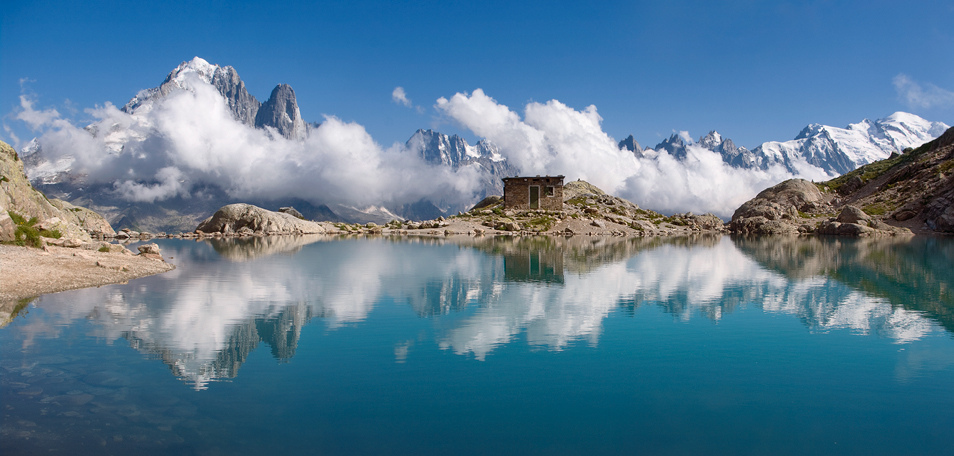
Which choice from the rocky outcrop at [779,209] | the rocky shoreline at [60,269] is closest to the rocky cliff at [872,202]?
the rocky outcrop at [779,209]

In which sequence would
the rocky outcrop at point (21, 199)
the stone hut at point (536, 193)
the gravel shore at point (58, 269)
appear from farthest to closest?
1. the stone hut at point (536, 193)
2. the rocky outcrop at point (21, 199)
3. the gravel shore at point (58, 269)

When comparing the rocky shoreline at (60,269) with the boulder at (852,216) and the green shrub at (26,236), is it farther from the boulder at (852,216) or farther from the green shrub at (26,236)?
the boulder at (852,216)

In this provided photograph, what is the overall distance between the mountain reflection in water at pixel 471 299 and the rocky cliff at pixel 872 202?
2238 inches

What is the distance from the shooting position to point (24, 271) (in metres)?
22.1

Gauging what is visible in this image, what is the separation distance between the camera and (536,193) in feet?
315

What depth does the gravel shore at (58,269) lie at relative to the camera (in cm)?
2069

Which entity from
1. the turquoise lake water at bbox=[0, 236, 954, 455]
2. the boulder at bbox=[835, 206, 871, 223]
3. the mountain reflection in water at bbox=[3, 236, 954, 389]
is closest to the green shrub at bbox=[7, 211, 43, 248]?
the mountain reflection in water at bbox=[3, 236, 954, 389]

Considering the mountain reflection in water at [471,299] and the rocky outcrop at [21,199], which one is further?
the rocky outcrop at [21,199]

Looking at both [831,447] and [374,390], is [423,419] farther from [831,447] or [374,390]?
[831,447]

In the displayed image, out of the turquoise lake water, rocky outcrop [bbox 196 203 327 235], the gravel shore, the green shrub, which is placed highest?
rocky outcrop [bbox 196 203 327 235]

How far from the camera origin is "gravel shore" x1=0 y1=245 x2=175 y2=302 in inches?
814

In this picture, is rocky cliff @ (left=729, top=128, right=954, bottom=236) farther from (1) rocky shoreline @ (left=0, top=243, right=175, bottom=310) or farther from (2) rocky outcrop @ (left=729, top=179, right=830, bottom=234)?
(1) rocky shoreline @ (left=0, top=243, right=175, bottom=310)

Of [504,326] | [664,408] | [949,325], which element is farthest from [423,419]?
[949,325]

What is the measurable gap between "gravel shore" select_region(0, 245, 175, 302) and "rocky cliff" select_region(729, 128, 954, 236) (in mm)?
88842
